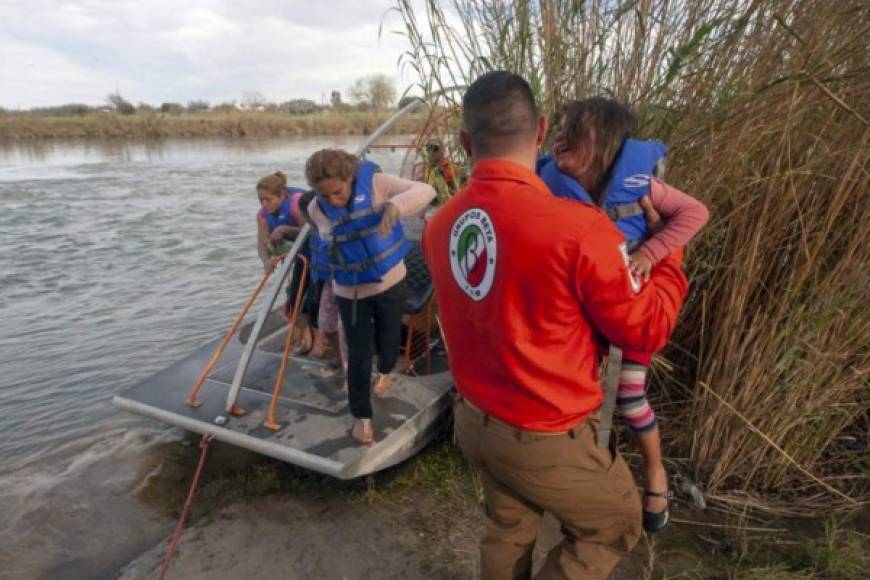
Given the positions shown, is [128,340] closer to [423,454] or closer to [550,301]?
[423,454]

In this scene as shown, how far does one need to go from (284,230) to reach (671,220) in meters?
3.33

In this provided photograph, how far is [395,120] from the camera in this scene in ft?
14.1

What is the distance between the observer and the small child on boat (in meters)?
2.02

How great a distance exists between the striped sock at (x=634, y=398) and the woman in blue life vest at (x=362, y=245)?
168 centimetres

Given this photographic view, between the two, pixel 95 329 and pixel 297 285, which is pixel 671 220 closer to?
pixel 297 285

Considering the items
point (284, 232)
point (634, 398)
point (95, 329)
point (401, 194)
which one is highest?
point (401, 194)

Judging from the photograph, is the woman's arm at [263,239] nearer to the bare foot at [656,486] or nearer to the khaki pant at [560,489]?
the khaki pant at [560,489]

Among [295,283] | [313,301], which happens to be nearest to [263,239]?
[295,283]

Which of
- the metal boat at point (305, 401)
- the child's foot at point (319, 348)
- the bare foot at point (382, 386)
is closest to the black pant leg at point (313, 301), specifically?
the child's foot at point (319, 348)

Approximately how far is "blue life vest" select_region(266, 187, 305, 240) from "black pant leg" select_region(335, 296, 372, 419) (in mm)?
1552

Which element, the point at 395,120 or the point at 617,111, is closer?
the point at 617,111

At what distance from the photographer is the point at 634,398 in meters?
2.04

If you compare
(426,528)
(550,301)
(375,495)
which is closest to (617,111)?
(550,301)

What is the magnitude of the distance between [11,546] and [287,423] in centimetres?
201
